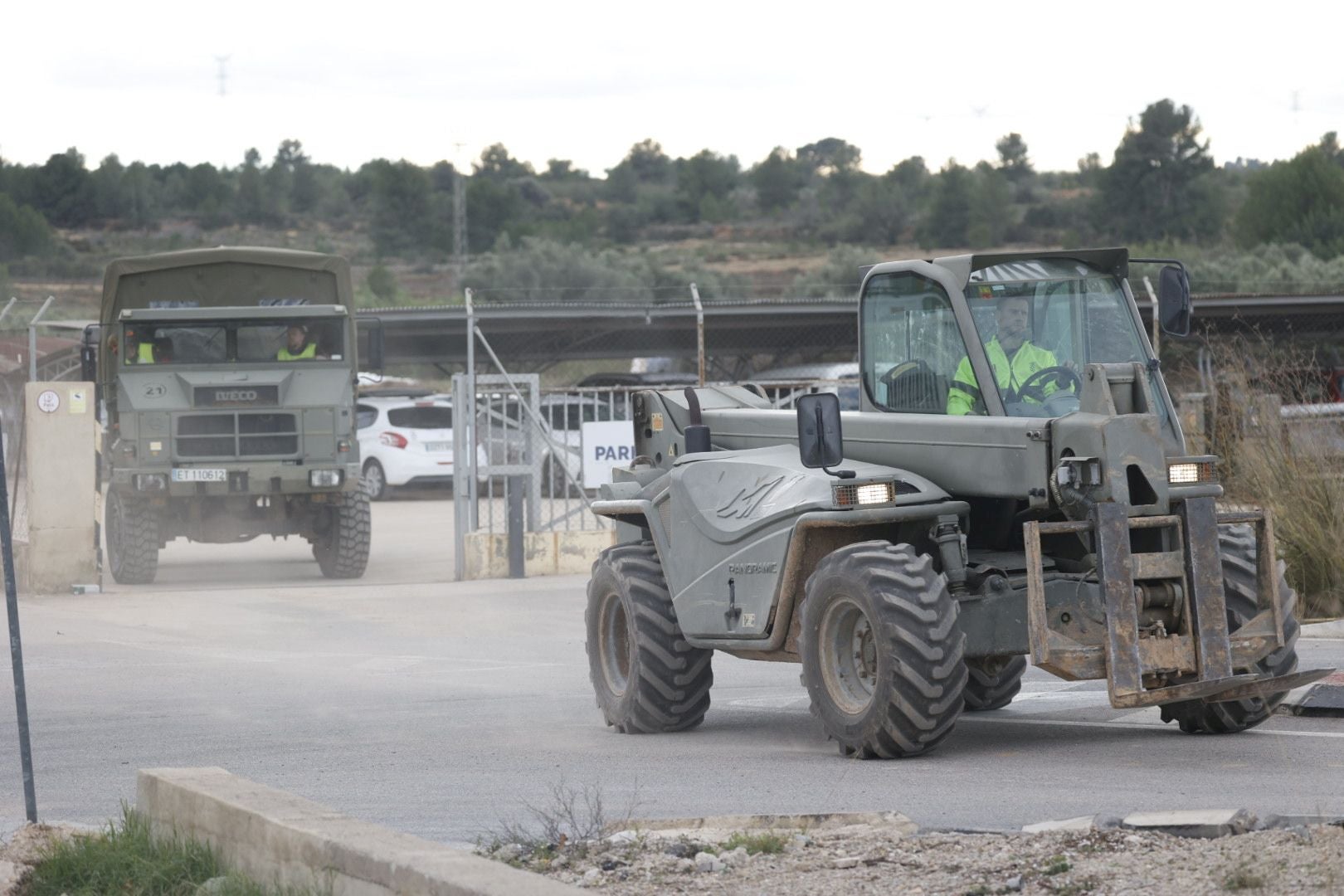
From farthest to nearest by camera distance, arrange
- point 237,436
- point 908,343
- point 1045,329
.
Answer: point 237,436, point 908,343, point 1045,329

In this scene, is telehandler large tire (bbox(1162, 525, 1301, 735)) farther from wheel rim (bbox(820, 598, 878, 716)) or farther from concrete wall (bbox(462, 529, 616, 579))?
concrete wall (bbox(462, 529, 616, 579))

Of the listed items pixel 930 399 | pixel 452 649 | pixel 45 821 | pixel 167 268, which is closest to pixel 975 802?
pixel 930 399

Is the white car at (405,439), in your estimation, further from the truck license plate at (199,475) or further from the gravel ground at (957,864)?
the gravel ground at (957,864)

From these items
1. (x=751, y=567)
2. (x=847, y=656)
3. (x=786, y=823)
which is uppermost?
(x=751, y=567)

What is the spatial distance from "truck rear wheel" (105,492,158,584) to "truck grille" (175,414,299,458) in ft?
2.66

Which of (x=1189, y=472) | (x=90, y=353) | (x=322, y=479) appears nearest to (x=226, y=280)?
(x=90, y=353)

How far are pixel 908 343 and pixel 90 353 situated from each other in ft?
41.0

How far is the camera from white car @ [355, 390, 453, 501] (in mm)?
31016

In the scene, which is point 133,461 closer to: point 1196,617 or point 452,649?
point 452,649

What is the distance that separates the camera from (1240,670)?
8.65 meters

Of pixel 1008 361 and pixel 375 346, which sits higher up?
pixel 375 346

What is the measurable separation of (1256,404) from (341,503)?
9778 millimetres

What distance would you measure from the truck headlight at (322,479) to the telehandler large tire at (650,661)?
32.2ft

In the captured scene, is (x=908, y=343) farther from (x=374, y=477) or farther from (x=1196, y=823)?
(x=374, y=477)
